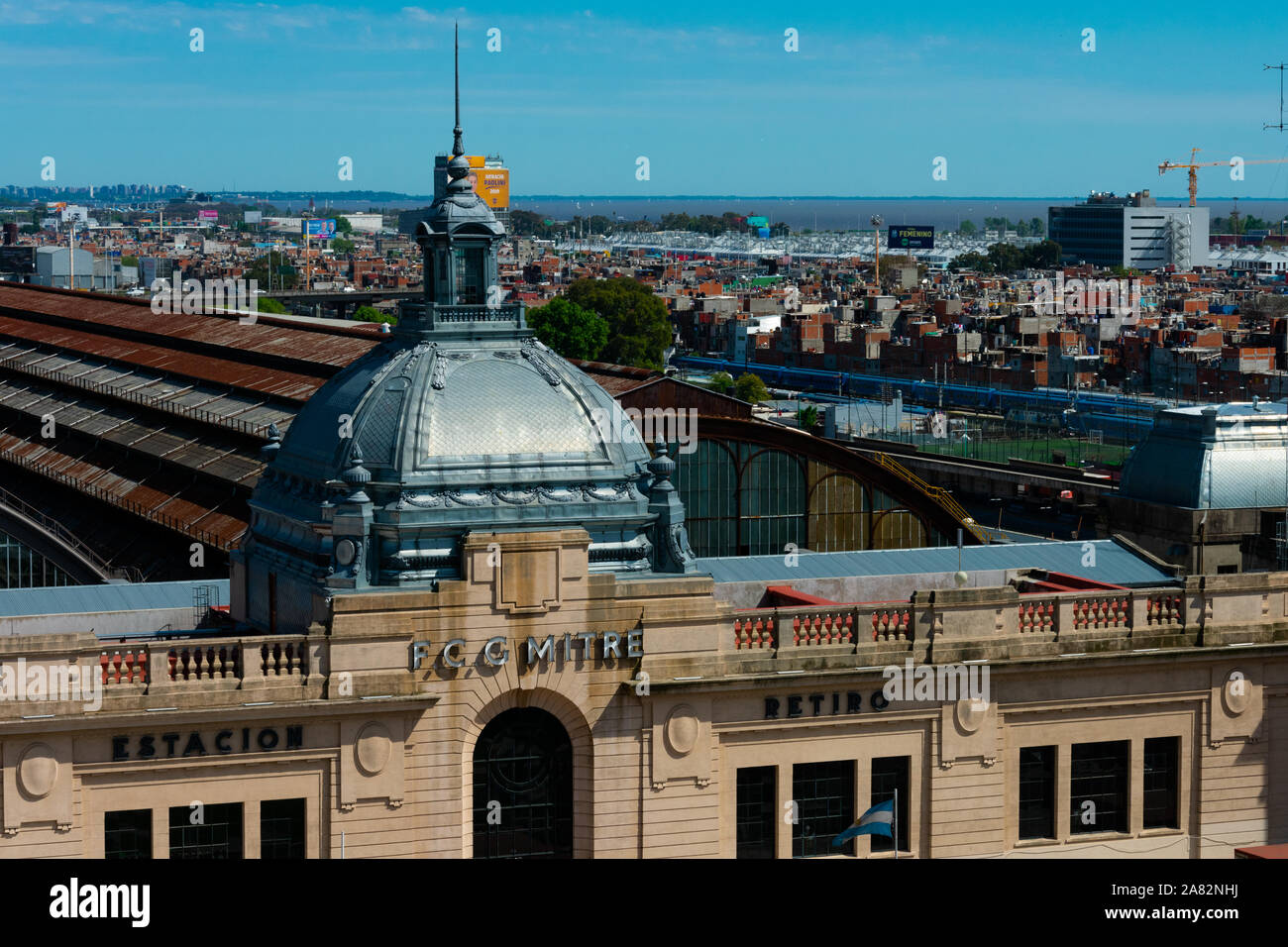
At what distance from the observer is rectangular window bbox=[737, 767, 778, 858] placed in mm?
43562

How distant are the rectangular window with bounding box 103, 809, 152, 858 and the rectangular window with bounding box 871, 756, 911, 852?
14.5 metres

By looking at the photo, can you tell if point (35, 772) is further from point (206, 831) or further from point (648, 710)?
point (648, 710)

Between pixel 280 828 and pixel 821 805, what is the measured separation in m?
10.9

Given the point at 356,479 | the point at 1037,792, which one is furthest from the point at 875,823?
the point at 356,479

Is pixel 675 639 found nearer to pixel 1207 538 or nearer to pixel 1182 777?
pixel 1182 777

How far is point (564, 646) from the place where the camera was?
1640 inches

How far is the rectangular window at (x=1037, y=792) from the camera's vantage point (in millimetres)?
45688

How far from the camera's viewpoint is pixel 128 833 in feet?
131

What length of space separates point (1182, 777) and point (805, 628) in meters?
9.48

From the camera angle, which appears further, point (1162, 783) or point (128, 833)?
point (1162, 783)
